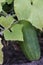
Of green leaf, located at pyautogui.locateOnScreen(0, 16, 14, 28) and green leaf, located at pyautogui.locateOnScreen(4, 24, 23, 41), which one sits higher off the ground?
green leaf, located at pyautogui.locateOnScreen(0, 16, 14, 28)

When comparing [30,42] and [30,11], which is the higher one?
[30,11]

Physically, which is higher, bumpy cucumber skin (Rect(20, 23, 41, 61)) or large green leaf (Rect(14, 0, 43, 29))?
large green leaf (Rect(14, 0, 43, 29))

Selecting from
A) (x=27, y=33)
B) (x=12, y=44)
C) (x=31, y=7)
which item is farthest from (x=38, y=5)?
(x=12, y=44)

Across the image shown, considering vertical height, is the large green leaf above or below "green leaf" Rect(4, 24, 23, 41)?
above

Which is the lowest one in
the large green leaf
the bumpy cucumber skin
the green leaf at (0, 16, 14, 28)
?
the bumpy cucumber skin

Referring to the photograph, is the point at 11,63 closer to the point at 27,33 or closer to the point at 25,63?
the point at 25,63
